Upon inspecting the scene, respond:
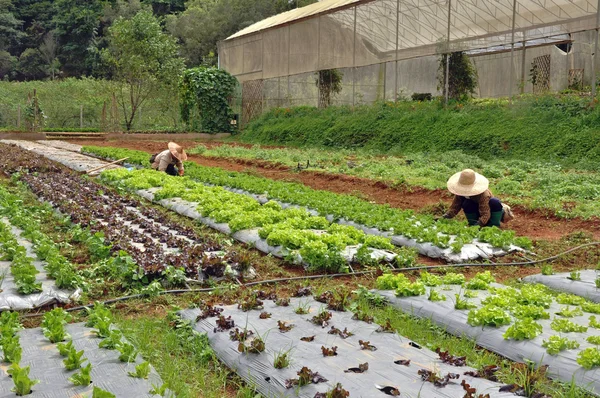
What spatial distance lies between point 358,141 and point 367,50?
5.07m

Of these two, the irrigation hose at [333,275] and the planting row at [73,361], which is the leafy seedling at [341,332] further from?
the irrigation hose at [333,275]

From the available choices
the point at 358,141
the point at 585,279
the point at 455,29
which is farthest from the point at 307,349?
the point at 455,29

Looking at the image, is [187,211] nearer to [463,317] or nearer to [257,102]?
[463,317]

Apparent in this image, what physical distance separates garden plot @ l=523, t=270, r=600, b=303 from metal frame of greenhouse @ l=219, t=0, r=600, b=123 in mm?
13775

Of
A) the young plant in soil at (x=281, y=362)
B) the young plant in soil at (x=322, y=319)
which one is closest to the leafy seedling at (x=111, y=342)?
the young plant in soil at (x=281, y=362)

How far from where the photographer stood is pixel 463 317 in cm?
561

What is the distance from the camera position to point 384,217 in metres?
9.79

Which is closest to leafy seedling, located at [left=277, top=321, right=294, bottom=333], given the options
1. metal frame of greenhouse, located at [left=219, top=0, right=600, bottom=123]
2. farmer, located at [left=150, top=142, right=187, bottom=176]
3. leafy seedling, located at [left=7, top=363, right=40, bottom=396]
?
leafy seedling, located at [left=7, top=363, right=40, bottom=396]

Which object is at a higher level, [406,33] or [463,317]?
[406,33]

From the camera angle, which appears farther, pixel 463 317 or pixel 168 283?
pixel 168 283

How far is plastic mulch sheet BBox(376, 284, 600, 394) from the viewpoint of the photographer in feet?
14.7

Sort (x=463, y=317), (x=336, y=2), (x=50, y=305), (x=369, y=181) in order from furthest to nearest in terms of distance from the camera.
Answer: (x=336, y=2) < (x=369, y=181) < (x=50, y=305) < (x=463, y=317)

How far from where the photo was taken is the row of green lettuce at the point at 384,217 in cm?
850

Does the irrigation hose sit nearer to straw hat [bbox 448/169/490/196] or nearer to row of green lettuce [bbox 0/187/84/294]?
row of green lettuce [bbox 0/187/84/294]
